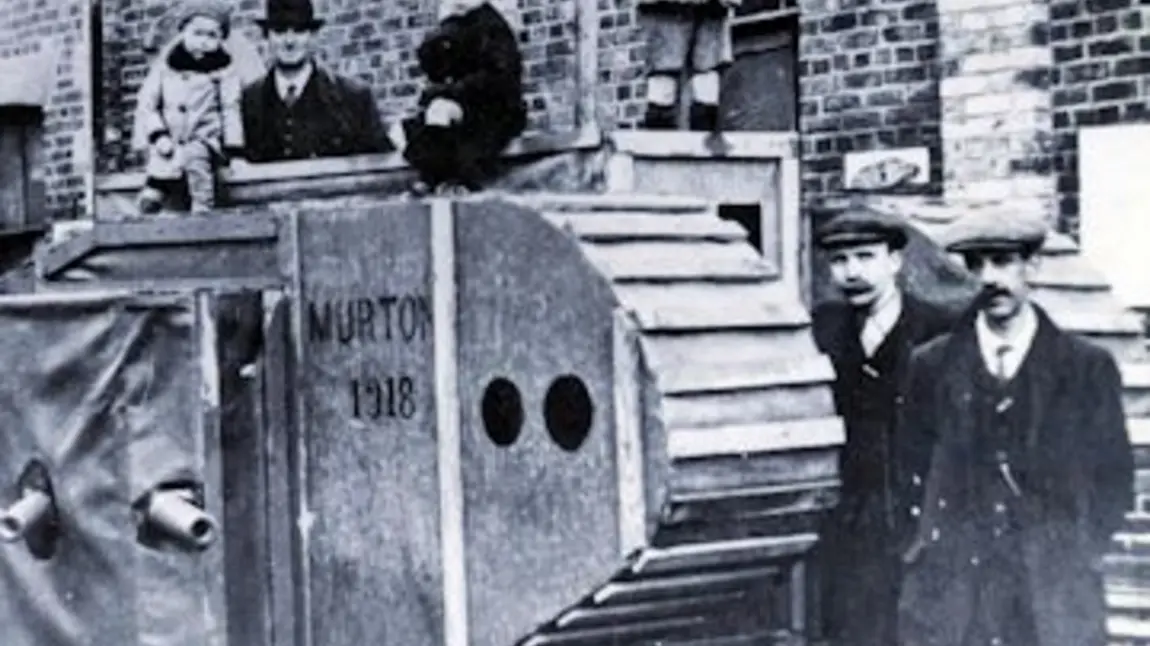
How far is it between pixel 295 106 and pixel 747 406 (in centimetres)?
336

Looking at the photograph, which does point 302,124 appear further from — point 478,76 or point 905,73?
point 905,73

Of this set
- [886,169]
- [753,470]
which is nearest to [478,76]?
[753,470]

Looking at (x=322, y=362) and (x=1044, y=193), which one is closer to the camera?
(x=322, y=362)

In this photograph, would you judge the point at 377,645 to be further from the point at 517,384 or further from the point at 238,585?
the point at 517,384

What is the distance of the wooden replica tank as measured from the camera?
17.6ft

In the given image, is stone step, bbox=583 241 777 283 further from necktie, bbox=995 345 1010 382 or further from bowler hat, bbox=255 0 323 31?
bowler hat, bbox=255 0 323 31

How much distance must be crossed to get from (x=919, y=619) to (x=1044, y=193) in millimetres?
2464

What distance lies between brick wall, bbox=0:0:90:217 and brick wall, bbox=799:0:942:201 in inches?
228

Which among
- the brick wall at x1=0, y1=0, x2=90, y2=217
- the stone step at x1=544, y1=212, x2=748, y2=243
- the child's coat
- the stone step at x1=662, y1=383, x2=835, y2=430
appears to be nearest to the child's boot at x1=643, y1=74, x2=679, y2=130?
the stone step at x1=544, y1=212, x2=748, y2=243

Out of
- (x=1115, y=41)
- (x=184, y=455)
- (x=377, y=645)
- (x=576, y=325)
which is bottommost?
(x=377, y=645)

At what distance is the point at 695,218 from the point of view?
593 centimetres

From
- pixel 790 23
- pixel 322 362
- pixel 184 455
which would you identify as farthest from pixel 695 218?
Answer: pixel 790 23

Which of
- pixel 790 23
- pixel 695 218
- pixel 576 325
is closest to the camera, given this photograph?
pixel 576 325

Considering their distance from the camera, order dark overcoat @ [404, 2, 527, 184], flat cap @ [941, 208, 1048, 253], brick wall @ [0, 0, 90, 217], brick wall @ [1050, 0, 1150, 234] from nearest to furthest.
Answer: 1. flat cap @ [941, 208, 1048, 253]
2. dark overcoat @ [404, 2, 527, 184]
3. brick wall @ [1050, 0, 1150, 234]
4. brick wall @ [0, 0, 90, 217]
